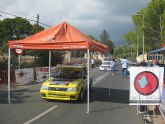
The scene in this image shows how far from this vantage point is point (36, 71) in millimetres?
25250

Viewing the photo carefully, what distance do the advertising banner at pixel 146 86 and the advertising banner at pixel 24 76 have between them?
1284cm

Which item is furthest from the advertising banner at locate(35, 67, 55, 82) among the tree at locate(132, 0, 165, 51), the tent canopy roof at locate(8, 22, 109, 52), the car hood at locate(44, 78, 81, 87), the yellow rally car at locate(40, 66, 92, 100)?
the tree at locate(132, 0, 165, 51)

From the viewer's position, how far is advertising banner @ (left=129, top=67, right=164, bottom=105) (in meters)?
10.6

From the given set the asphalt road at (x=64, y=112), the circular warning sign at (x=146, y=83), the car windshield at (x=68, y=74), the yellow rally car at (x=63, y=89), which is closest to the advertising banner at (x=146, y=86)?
the circular warning sign at (x=146, y=83)

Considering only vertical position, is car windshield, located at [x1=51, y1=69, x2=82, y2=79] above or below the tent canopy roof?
below

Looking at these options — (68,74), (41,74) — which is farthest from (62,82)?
(41,74)

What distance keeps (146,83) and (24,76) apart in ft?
44.7

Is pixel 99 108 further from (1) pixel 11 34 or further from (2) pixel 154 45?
(1) pixel 11 34

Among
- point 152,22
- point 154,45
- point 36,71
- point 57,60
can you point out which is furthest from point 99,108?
point 154,45

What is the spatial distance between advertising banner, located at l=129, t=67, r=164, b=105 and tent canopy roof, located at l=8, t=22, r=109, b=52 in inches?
90.6

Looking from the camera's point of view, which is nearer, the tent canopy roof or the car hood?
the tent canopy roof

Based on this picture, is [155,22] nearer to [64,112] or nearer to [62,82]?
[62,82]

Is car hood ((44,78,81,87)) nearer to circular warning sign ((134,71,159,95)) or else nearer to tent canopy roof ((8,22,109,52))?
tent canopy roof ((8,22,109,52))

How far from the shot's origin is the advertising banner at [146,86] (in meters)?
10.6
